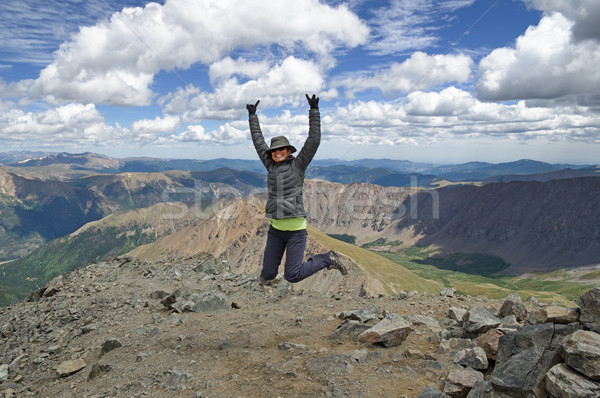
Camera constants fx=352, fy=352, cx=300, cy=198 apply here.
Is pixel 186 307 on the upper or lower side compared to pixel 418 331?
lower

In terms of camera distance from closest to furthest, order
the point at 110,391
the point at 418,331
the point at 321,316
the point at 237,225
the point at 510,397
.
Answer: the point at 510,397 < the point at 110,391 < the point at 418,331 < the point at 321,316 < the point at 237,225

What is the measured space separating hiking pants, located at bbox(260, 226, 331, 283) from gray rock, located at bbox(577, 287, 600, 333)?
666 cm

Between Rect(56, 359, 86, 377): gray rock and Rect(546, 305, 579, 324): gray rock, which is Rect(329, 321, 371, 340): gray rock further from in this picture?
Rect(56, 359, 86, 377): gray rock

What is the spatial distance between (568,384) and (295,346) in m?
6.00

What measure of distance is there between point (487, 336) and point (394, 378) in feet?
8.12

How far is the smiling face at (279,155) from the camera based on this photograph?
10570 mm

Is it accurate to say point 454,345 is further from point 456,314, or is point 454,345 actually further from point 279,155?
point 279,155

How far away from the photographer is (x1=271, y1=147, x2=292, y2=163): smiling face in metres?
10.6

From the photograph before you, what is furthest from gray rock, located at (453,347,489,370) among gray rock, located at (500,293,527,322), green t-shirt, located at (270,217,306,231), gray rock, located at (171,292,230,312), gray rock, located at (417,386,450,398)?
gray rock, located at (171,292,230,312)

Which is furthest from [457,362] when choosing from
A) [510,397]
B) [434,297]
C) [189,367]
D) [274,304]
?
[274,304]

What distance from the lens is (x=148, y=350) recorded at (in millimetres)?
11125

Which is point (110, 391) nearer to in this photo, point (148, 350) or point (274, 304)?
point (148, 350)

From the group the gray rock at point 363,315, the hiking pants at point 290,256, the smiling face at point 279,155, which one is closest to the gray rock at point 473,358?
the gray rock at point 363,315

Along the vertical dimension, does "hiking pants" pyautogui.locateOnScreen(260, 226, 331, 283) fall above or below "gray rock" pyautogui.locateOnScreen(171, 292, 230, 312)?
above
